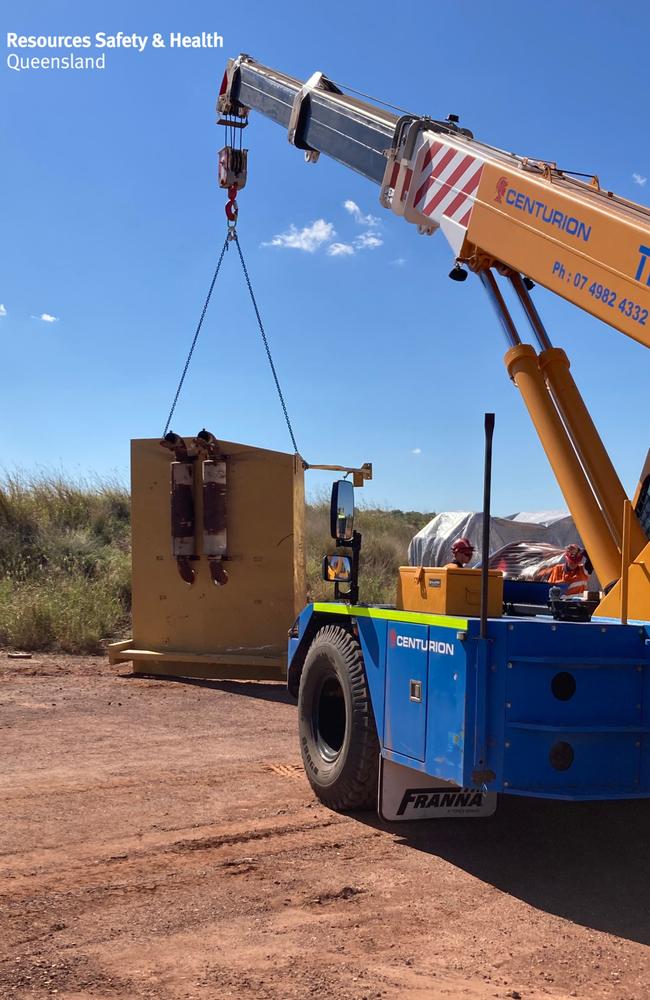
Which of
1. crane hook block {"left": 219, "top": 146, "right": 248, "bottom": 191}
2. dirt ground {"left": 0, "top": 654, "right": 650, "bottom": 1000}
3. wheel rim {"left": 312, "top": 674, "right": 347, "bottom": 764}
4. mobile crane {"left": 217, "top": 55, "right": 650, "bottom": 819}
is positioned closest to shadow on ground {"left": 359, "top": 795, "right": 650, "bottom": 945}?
dirt ground {"left": 0, "top": 654, "right": 650, "bottom": 1000}

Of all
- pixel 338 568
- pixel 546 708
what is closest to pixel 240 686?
pixel 338 568

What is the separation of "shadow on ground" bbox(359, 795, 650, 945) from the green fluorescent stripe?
1.23 meters

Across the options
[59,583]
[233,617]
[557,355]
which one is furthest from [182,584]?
[557,355]

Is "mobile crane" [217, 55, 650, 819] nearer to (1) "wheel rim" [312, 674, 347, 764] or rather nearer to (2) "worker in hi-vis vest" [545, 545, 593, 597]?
(1) "wheel rim" [312, 674, 347, 764]

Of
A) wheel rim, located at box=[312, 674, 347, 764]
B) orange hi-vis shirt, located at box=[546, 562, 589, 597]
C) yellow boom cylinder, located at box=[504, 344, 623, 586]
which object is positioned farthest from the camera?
orange hi-vis shirt, located at box=[546, 562, 589, 597]

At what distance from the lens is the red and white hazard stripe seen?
19.7ft

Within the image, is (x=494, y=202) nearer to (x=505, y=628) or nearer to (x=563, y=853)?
(x=505, y=628)

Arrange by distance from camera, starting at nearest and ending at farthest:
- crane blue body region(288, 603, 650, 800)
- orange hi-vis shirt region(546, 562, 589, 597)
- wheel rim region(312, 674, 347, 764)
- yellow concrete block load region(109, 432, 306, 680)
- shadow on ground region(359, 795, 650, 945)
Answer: crane blue body region(288, 603, 650, 800) → shadow on ground region(359, 795, 650, 945) → wheel rim region(312, 674, 347, 764) → orange hi-vis shirt region(546, 562, 589, 597) → yellow concrete block load region(109, 432, 306, 680)

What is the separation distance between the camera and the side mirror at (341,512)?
18.6 ft

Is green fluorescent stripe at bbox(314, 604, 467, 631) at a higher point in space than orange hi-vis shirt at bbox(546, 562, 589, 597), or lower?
lower

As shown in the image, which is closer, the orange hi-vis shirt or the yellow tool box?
the yellow tool box

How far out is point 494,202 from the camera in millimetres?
5656

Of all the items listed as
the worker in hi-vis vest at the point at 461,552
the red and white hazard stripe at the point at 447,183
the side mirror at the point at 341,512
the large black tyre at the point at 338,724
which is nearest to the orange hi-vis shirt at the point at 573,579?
the worker in hi-vis vest at the point at 461,552

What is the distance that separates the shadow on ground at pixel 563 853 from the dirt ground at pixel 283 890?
0.01 m
